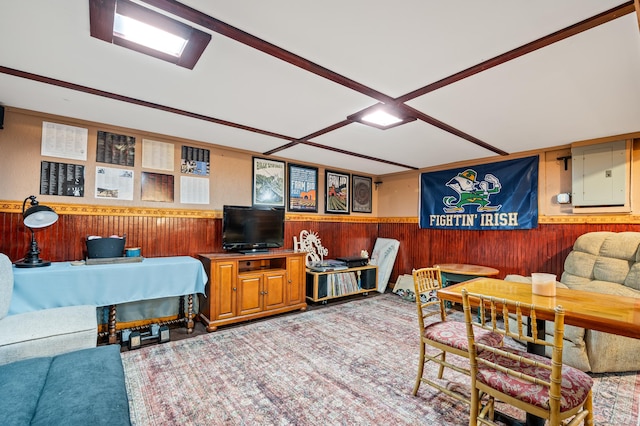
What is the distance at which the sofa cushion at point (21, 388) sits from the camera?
1.19 meters

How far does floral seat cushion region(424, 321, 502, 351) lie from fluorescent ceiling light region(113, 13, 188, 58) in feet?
8.18

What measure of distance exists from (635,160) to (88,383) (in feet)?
16.6

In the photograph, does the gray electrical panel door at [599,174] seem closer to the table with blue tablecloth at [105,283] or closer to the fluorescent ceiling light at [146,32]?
the fluorescent ceiling light at [146,32]

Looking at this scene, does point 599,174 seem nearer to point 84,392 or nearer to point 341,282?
point 341,282

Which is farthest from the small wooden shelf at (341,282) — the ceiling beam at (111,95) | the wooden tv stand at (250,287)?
the ceiling beam at (111,95)

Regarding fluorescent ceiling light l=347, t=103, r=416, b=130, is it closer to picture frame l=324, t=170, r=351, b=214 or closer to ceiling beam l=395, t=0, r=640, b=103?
ceiling beam l=395, t=0, r=640, b=103

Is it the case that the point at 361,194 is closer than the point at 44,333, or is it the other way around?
the point at 44,333

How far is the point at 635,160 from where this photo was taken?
3109 mm

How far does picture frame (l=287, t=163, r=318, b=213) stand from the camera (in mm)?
4598

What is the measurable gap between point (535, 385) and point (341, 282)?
10.7 ft

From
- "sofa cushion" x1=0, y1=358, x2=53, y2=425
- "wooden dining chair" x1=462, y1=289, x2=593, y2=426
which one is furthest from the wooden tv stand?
"wooden dining chair" x1=462, y1=289, x2=593, y2=426

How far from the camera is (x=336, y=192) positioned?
522cm

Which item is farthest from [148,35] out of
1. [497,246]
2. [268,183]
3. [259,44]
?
[497,246]

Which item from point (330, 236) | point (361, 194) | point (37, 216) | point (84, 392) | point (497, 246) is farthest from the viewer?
point (361, 194)
